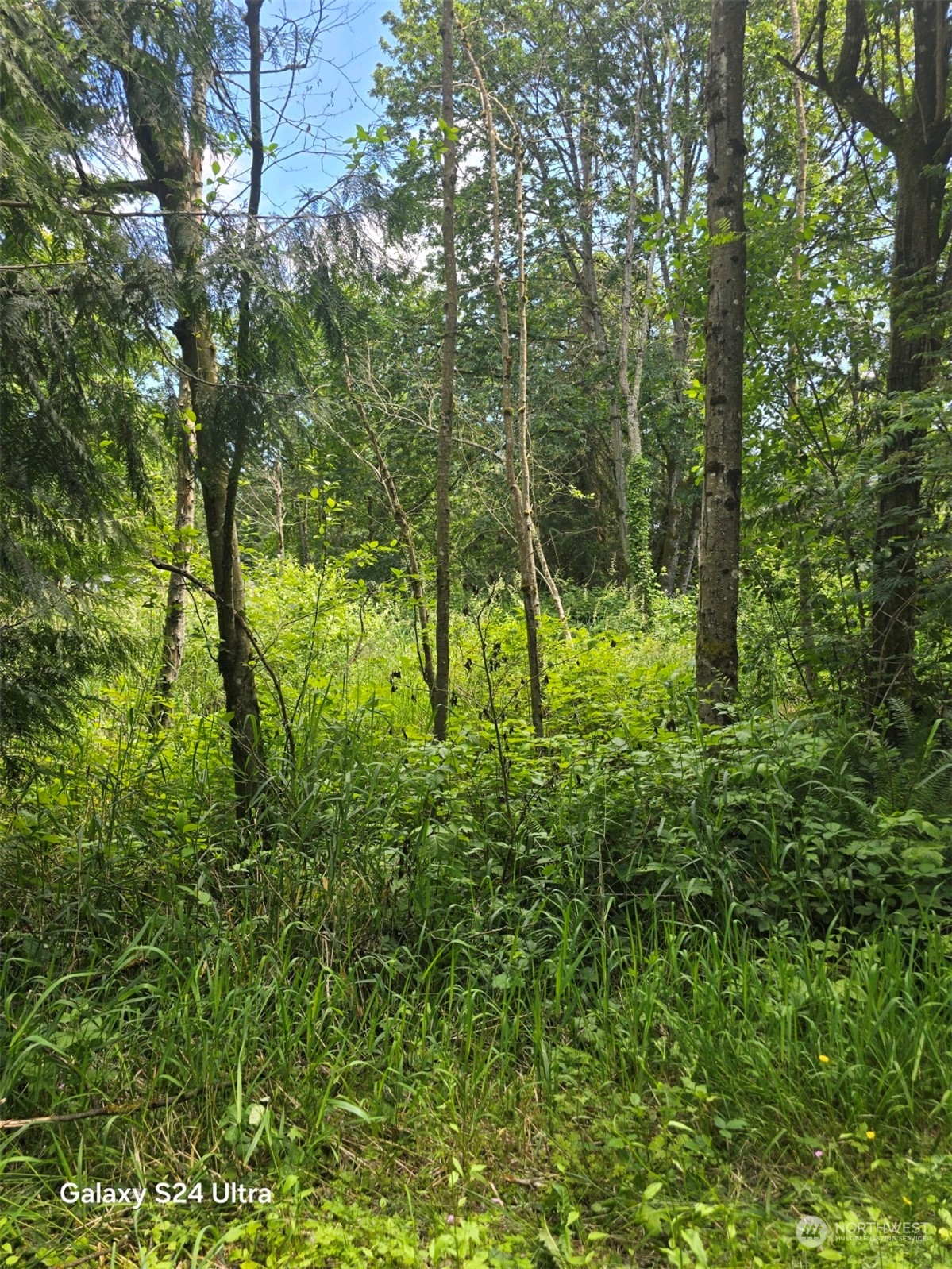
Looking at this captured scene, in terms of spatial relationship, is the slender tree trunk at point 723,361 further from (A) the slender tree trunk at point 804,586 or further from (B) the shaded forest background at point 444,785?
(A) the slender tree trunk at point 804,586

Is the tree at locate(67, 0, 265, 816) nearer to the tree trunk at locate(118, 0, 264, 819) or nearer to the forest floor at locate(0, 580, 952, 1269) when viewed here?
the tree trunk at locate(118, 0, 264, 819)

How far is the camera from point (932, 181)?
3.93 m

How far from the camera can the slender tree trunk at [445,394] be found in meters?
4.39

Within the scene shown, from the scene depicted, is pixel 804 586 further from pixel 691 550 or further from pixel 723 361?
pixel 691 550

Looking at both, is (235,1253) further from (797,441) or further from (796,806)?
(797,441)

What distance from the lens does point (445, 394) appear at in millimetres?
4555

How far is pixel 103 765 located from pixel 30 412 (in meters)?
1.89

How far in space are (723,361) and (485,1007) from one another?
11.6 feet

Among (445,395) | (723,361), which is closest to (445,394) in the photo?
(445,395)

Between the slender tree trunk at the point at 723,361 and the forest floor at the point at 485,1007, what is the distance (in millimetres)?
621

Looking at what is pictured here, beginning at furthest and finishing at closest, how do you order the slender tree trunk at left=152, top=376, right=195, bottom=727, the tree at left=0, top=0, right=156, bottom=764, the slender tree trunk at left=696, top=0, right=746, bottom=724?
the slender tree trunk at left=152, top=376, right=195, bottom=727, the slender tree trunk at left=696, top=0, right=746, bottom=724, the tree at left=0, top=0, right=156, bottom=764

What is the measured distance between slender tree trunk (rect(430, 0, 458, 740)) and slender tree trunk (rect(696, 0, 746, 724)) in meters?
1.54

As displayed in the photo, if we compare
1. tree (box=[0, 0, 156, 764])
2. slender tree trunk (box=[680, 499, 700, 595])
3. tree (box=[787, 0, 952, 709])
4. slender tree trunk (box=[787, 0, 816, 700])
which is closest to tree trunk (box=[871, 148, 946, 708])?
tree (box=[787, 0, 952, 709])

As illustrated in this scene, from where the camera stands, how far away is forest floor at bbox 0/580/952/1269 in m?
1.71
